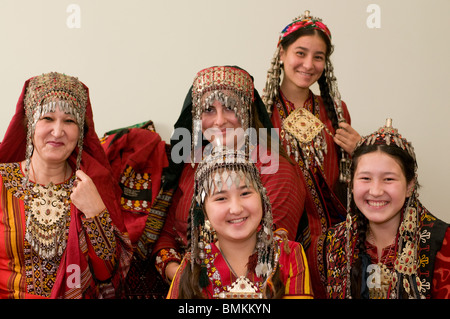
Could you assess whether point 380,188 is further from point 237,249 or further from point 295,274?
point 237,249

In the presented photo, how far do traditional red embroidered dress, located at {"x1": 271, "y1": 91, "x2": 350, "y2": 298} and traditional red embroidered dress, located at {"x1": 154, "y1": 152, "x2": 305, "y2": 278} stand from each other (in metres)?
0.12

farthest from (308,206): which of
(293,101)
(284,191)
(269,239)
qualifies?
(269,239)

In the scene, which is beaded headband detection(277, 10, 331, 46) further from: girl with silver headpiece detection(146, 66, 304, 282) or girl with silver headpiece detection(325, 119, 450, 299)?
girl with silver headpiece detection(325, 119, 450, 299)

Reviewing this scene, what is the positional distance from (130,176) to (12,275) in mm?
735

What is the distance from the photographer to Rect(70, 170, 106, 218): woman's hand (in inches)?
95.6

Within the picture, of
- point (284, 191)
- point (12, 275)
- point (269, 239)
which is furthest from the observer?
point (284, 191)

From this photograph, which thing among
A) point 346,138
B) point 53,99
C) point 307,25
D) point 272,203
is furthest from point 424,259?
point 53,99

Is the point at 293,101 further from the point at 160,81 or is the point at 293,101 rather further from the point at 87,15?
the point at 87,15

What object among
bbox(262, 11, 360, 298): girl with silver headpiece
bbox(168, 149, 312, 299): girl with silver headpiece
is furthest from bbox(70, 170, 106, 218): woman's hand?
bbox(262, 11, 360, 298): girl with silver headpiece

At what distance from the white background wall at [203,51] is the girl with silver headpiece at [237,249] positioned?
1518 mm

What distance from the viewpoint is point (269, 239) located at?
216 centimetres

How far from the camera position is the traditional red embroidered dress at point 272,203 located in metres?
2.53

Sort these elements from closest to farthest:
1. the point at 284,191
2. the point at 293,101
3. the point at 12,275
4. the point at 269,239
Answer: the point at 269,239 < the point at 12,275 < the point at 284,191 < the point at 293,101

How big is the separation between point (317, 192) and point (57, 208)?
3.77 feet
